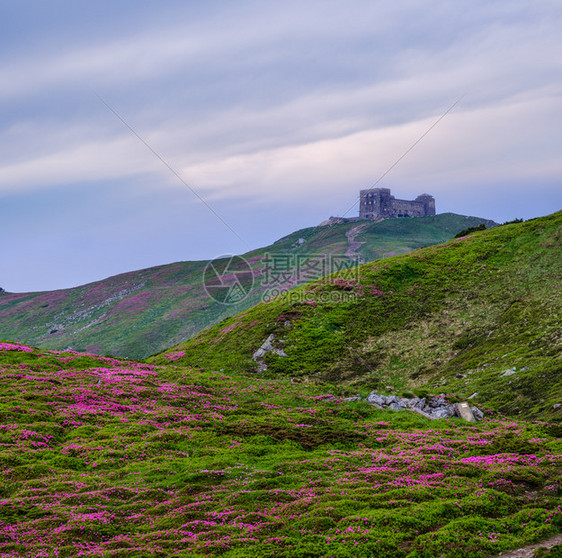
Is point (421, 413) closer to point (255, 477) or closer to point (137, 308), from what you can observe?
point (255, 477)

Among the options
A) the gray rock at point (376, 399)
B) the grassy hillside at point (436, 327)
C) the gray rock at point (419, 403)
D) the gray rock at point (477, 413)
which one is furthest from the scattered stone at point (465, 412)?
the gray rock at point (376, 399)

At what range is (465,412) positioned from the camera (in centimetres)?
3425

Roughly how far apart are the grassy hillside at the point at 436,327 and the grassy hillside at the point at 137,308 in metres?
38.8

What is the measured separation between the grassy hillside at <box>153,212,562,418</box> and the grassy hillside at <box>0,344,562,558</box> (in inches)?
462

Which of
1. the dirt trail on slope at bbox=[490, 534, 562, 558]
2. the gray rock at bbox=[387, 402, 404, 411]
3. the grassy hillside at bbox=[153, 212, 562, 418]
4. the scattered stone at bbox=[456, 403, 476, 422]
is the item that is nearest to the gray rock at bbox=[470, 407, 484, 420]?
the scattered stone at bbox=[456, 403, 476, 422]

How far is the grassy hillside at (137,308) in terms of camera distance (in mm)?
117625

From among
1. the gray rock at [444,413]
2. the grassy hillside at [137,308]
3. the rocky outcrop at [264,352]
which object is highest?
the grassy hillside at [137,308]

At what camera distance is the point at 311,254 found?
17150cm

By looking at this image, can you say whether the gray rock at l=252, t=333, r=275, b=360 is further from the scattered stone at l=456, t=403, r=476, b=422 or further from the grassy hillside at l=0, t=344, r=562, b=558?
the scattered stone at l=456, t=403, r=476, b=422

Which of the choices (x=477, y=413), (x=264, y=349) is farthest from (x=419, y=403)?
(x=264, y=349)

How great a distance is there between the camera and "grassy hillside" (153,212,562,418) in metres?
44.3

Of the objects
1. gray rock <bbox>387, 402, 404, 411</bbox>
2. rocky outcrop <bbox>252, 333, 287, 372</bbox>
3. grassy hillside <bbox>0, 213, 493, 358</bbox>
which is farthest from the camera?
grassy hillside <bbox>0, 213, 493, 358</bbox>

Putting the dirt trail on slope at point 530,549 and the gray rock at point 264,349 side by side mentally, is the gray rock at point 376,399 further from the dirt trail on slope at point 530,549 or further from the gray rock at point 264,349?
the gray rock at point 264,349

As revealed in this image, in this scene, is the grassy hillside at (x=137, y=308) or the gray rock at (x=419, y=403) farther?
the grassy hillside at (x=137, y=308)
